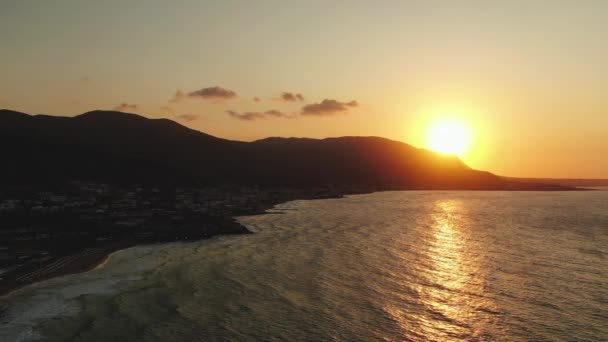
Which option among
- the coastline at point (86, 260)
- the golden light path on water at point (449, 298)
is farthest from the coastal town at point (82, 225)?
the golden light path on water at point (449, 298)

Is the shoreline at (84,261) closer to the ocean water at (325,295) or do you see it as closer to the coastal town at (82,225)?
the coastal town at (82,225)

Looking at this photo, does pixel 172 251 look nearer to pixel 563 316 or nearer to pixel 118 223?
pixel 118 223

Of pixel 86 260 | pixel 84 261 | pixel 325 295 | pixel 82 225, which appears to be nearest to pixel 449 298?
pixel 325 295

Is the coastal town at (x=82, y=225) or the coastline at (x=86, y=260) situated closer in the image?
the coastline at (x=86, y=260)

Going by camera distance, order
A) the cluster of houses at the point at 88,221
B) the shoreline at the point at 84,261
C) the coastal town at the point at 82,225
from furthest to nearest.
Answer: the cluster of houses at the point at 88,221, the coastal town at the point at 82,225, the shoreline at the point at 84,261

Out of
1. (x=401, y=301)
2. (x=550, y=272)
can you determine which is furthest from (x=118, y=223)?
(x=550, y=272)

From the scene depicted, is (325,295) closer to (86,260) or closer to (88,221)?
(86,260)
